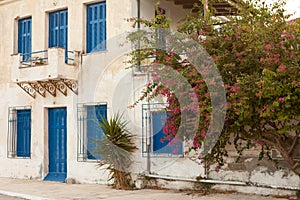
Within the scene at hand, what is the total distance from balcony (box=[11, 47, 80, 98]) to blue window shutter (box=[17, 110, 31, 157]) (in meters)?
0.92

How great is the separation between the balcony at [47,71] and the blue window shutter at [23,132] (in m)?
0.92

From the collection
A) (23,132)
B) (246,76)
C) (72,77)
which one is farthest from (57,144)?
(246,76)

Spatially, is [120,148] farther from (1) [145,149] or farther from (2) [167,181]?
(2) [167,181]

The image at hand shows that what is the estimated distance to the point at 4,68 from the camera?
53.0ft

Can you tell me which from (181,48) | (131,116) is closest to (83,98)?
(131,116)

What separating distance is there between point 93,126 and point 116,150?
1779mm

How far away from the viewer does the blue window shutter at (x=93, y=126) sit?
1345 centimetres

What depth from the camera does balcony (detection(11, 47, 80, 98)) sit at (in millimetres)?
13422

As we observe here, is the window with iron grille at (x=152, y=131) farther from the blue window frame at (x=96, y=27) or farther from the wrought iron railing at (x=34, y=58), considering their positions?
the wrought iron railing at (x=34, y=58)

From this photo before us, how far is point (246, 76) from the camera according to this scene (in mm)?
8250

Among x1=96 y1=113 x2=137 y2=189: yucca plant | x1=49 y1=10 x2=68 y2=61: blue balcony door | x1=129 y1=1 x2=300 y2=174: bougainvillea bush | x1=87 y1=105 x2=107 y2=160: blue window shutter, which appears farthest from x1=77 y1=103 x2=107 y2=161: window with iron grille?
x1=129 y1=1 x2=300 y2=174: bougainvillea bush

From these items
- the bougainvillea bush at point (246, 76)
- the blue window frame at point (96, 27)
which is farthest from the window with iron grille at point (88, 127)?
the bougainvillea bush at point (246, 76)

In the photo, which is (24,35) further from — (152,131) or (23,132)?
(152,131)

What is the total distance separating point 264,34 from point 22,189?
806 cm
